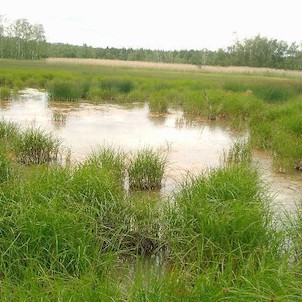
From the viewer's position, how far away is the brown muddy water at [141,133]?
5.61m

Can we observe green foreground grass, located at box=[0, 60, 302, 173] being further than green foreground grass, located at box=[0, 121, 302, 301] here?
Yes

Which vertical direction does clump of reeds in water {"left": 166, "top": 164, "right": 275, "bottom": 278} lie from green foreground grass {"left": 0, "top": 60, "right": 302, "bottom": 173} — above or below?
below

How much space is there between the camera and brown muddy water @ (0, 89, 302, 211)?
561 cm

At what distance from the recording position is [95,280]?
2.40 metres

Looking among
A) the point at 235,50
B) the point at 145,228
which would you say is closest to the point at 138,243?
the point at 145,228

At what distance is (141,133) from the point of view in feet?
27.8

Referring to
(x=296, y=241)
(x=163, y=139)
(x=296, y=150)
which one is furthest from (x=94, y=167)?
(x=163, y=139)

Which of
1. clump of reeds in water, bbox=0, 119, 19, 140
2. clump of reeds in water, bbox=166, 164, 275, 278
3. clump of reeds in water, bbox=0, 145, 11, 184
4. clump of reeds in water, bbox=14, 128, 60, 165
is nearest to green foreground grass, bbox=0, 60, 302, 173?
clump of reeds in water, bbox=166, 164, 275, 278

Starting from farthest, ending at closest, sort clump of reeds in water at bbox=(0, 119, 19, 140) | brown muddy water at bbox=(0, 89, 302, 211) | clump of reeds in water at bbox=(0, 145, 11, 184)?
clump of reeds in water at bbox=(0, 119, 19, 140)
brown muddy water at bbox=(0, 89, 302, 211)
clump of reeds in water at bbox=(0, 145, 11, 184)

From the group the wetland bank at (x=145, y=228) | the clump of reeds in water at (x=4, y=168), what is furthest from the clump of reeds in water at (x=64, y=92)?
the clump of reeds in water at (x=4, y=168)

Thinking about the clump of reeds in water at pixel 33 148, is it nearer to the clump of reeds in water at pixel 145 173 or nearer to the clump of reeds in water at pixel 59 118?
the clump of reeds in water at pixel 145 173

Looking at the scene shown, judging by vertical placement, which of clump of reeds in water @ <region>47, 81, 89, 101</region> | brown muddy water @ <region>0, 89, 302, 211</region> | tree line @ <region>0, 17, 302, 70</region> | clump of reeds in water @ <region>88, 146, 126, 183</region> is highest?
tree line @ <region>0, 17, 302, 70</region>

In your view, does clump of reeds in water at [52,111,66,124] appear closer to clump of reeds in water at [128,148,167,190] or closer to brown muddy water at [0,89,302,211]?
brown muddy water at [0,89,302,211]

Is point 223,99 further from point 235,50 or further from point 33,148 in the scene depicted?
point 235,50
